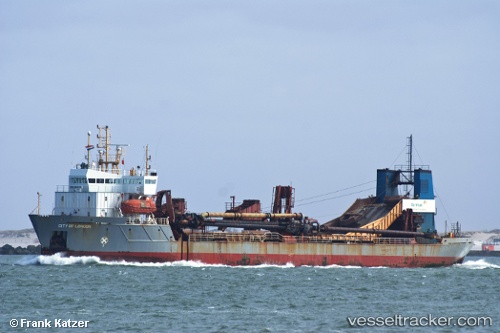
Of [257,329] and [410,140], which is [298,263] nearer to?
[410,140]

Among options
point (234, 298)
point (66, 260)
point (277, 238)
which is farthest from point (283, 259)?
point (234, 298)

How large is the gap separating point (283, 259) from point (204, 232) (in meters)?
6.20

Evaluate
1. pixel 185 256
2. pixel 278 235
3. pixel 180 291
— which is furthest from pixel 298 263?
pixel 180 291

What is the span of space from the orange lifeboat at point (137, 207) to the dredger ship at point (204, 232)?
7 centimetres

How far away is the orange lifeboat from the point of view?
67.8 meters

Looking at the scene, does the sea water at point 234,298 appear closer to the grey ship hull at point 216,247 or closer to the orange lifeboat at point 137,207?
the grey ship hull at point 216,247

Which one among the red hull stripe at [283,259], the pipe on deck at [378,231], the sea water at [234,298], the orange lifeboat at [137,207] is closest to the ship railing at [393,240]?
the pipe on deck at [378,231]

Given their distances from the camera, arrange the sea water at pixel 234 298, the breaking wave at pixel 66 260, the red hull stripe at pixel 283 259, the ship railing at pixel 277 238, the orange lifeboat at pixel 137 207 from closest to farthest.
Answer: the sea water at pixel 234 298 → the breaking wave at pixel 66 260 → the red hull stripe at pixel 283 259 → the orange lifeboat at pixel 137 207 → the ship railing at pixel 277 238

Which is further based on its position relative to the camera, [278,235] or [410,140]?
[410,140]

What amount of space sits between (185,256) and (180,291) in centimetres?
1765

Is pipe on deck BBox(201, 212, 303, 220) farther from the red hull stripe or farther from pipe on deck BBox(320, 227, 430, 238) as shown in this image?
the red hull stripe

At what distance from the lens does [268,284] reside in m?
55.9

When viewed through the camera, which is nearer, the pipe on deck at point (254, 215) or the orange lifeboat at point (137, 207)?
the orange lifeboat at point (137, 207)

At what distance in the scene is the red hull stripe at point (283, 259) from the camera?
67.2 meters
